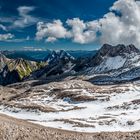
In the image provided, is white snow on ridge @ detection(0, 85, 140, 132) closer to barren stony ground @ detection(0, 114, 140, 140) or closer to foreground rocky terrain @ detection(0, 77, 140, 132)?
foreground rocky terrain @ detection(0, 77, 140, 132)

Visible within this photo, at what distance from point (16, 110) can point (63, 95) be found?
4610cm

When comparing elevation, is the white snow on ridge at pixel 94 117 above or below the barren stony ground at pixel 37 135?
below

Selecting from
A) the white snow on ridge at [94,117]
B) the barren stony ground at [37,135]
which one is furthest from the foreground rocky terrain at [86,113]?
the barren stony ground at [37,135]

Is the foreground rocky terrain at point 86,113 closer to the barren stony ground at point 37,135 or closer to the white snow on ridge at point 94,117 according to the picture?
the white snow on ridge at point 94,117

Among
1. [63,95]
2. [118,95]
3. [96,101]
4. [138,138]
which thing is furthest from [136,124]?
[63,95]

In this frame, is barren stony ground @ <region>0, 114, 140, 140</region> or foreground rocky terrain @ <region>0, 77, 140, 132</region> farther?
foreground rocky terrain @ <region>0, 77, 140, 132</region>

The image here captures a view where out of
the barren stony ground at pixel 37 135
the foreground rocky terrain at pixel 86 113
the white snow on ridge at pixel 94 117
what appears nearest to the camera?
the barren stony ground at pixel 37 135

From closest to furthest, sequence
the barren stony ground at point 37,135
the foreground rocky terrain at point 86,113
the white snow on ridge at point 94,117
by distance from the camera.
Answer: the barren stony ground at point 37,135 < the white snow on ridge at point 94,117 < the foreground rocky terrain at point 86,113

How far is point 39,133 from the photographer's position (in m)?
43.0

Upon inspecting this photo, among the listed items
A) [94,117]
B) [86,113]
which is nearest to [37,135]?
[94,117]

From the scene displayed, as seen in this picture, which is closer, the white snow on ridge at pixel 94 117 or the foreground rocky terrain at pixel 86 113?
the white snow on ridge at pixel 94 117

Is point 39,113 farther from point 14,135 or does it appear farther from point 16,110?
point 14,135

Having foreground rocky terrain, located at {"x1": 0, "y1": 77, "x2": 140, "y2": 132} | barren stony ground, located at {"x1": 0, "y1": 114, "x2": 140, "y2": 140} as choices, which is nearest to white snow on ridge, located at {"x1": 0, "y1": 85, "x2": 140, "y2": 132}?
foreground rocky terrain, located at {"x1": 0, "y1": 77, "x2": 140, "y2": 132}

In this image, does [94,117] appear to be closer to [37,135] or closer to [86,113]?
[86,113]
